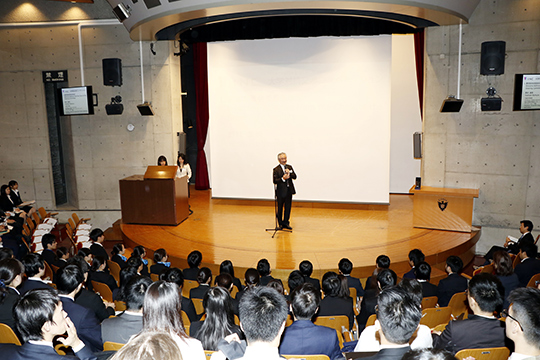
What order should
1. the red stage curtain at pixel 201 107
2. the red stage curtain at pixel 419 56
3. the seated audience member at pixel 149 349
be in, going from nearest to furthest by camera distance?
1. the seated audience member at pixel 149 349
2. the red stage curtain at pixel 419 56
3. the red stage curtain at pixel 201 107

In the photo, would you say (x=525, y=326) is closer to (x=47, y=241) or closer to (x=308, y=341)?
(x=308, y=341)

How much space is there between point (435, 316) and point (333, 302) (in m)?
0.89

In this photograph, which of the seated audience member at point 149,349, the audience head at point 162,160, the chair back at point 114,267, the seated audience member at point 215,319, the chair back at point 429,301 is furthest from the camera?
the audience head at point 162,160

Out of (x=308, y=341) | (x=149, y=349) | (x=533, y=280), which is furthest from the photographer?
(x=533, y=280)

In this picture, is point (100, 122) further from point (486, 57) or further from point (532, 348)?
point (532, 348)

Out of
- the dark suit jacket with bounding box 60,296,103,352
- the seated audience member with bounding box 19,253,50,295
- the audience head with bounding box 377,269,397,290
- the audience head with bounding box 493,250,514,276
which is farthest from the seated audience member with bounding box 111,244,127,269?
the audience head with bounding box 493,250,514,276

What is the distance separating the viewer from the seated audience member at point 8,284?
3535 mm

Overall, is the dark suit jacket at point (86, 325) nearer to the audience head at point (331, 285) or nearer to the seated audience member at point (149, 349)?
the audience head at point (331, 285)

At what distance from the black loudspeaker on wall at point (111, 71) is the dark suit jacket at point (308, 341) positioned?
817cm

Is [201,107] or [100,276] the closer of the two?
[100,276]

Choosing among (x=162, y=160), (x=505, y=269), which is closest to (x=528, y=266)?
(x=505, y=269)

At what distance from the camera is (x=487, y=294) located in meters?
3.02

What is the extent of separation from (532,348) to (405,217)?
22.4 ft

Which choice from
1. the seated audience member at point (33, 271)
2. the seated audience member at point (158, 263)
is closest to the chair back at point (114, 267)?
the seated audience member at point (158, 263)
